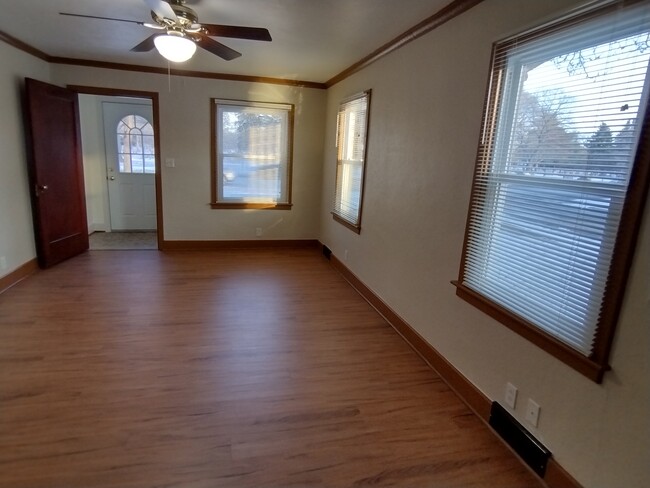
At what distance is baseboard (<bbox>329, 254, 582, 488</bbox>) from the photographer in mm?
1701

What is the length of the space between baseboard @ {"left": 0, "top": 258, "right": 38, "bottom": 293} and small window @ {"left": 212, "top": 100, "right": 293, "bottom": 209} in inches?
85.8

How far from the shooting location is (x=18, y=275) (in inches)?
152

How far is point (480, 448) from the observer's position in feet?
6.37

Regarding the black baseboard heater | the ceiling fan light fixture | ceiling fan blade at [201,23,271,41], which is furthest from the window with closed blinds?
the ceiling fan light fixture

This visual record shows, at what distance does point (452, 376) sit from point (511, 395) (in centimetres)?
50

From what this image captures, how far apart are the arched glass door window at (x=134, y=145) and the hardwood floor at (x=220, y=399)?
2.96 meters

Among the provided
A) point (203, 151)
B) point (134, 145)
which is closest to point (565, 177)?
point (203, 151)

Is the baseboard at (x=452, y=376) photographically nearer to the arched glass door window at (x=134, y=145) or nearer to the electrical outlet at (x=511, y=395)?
the electrical outlet at (x=511, y=395)

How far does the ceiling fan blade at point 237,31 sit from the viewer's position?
248 centimetres

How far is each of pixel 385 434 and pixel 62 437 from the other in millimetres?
1612

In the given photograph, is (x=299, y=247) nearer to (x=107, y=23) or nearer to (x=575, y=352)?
(x=107, y=23)

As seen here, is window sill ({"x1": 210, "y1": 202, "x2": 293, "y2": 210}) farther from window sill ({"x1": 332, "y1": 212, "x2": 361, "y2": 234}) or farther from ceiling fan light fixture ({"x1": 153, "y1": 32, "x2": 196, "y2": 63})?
ceiling fan light fixture ({"x1": 153, "y1": 32, "x2": 196, "y2": 63})

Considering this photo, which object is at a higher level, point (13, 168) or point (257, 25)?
point (257, 25)

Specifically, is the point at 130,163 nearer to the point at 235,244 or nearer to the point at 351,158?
the point at 235,244
